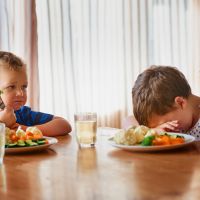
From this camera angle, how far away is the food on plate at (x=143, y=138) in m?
1.25

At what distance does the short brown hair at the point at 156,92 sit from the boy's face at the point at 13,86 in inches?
18.4

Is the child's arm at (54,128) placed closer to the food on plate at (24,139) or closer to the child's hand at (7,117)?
the child's hand at (7,117)

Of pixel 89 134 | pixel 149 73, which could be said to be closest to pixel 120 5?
pixel 149 73

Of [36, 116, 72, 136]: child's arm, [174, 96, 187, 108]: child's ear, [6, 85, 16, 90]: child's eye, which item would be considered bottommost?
[36, 116, 72, 136]: child's arm

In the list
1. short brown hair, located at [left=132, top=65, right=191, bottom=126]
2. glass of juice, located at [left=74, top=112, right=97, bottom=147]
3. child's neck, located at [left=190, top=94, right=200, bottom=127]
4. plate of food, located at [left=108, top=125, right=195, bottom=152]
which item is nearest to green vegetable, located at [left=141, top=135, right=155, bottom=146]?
plate of food, located at [left=108, top=125, right=195, bottom=152]

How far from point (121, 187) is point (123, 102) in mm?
3048

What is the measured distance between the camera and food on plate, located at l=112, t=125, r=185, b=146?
1.25 meters

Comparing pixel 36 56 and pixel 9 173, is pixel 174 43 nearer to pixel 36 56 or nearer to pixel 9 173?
pixel 36 56

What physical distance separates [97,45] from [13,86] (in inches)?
75.6

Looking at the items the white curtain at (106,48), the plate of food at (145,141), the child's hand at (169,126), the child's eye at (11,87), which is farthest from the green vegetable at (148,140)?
the white curtain at (106,48)

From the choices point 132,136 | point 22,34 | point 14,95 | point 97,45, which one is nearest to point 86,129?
point 132,136

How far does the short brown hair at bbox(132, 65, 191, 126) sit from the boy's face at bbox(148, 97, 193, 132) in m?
0.02

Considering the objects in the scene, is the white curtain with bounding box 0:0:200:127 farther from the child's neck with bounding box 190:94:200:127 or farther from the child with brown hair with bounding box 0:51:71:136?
the child's neck with bounding box 190:94:200:127

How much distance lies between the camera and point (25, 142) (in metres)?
1.32
